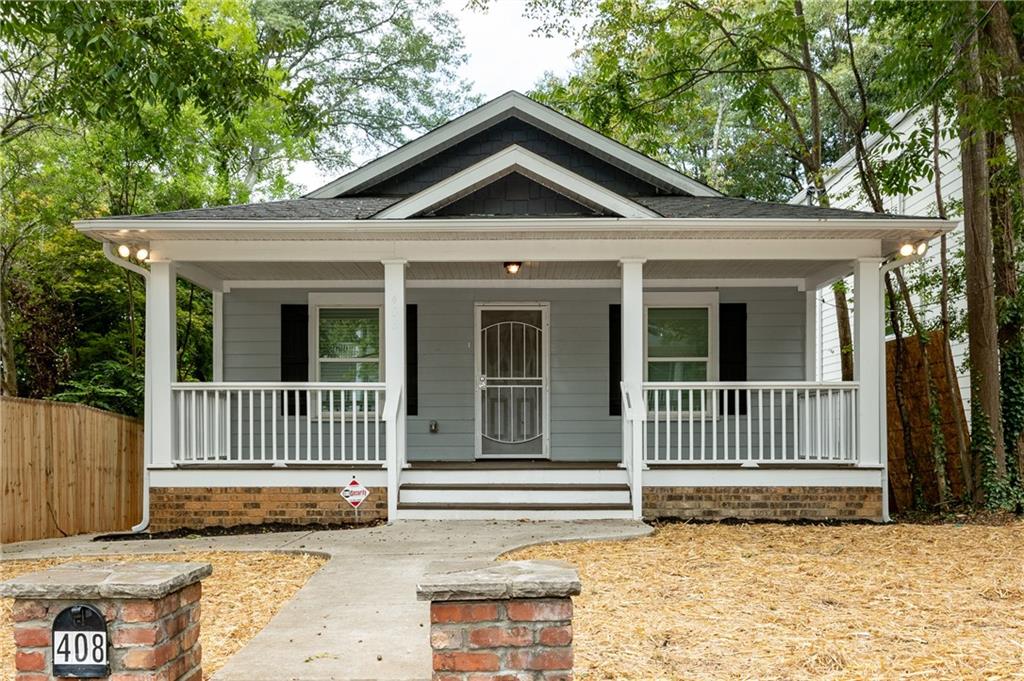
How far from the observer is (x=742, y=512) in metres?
9.34

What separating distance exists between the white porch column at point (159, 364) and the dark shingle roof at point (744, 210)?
15.7 ft

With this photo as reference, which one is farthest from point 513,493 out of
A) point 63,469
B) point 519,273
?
point 63,469

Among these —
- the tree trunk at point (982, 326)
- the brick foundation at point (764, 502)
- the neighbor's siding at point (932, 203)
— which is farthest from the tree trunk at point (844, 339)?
the brick foundation at point (764, 502)

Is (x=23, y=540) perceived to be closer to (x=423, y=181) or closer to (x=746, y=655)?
(x=423, y=181)

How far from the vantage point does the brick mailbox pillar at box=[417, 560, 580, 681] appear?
3148 millimetres

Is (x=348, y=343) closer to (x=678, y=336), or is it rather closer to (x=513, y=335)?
(x=513, y=335)

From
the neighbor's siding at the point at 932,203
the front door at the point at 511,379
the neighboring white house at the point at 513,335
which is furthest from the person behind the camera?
the neighbor's siding at the point at 932,203

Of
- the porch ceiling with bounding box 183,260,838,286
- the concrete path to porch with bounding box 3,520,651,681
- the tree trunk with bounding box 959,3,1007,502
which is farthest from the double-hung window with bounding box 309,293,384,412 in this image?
the tree trunk with bounding box 959,3,1007,502

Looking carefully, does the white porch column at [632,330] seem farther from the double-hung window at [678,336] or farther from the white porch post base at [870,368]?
the double-hung window at [678,336]

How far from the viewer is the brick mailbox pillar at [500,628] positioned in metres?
3.15

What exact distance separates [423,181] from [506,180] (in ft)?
7.89

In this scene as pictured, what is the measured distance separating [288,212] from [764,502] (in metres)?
5.60

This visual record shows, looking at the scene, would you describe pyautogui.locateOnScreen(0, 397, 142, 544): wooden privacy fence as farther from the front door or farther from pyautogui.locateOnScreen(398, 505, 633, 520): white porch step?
the front door

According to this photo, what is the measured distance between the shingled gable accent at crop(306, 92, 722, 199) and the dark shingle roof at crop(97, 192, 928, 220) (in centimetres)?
48
